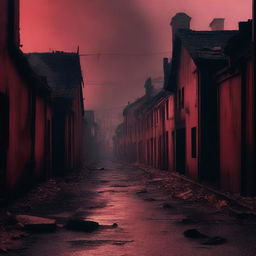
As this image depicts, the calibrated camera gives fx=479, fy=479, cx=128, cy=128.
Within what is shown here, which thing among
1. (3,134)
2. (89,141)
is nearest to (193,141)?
(3,134)

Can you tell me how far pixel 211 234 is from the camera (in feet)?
25.5

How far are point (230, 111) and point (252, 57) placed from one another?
107 inches

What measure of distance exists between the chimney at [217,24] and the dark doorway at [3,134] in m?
25.1

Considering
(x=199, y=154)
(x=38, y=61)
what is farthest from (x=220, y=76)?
(x=38, y=61)

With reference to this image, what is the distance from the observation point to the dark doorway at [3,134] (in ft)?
36.6

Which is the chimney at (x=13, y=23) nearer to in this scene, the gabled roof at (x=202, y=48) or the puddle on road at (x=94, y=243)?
the puddle on road at (x=94, y=243)

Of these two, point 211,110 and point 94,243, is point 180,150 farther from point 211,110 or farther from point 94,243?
point 94,243

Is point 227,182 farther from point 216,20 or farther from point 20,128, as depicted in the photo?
point 216,20

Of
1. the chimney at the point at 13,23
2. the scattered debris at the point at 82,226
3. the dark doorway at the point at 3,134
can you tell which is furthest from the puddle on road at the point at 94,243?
the chimney at the point at 13,23

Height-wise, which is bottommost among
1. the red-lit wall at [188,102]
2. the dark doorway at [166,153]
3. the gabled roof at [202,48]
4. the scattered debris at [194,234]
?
the scattered debris at [194,234]

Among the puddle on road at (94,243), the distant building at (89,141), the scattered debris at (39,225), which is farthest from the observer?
the distant building at (89,141)

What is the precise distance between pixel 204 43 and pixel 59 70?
11.6 metres

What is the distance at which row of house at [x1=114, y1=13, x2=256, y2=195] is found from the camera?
13172 mm

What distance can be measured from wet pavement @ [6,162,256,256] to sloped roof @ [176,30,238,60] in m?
8.95
